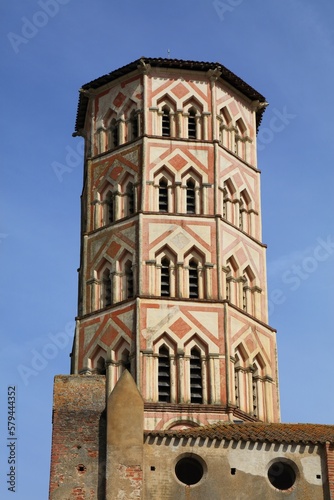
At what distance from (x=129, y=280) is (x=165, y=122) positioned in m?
6.40

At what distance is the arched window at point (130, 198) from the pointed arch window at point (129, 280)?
2021 mm

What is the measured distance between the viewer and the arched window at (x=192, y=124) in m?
49.9

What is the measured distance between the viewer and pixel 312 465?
3569 centimetres

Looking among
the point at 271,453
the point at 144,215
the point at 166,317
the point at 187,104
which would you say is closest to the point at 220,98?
the point at 187,104

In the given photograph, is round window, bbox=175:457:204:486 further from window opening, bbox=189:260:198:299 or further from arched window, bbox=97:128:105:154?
arched window, bbox=97:128:105:154

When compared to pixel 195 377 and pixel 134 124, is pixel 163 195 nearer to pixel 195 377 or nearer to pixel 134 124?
pixel 134 124

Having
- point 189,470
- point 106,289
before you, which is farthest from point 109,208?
point 189,470

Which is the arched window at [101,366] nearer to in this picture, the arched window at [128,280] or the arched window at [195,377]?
the arched window at [128,280]

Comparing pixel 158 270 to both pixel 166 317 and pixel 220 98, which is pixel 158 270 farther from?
pixel 220 98

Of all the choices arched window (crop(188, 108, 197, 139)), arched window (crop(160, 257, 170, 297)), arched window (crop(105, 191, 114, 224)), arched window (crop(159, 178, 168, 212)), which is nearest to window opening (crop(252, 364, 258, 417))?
arched window (crop(160, 257, 170, 297))

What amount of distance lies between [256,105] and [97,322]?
36.8 feet

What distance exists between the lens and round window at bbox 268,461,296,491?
35.6m

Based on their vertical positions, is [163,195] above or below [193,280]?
above

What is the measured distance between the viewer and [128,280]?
47.0 meters
